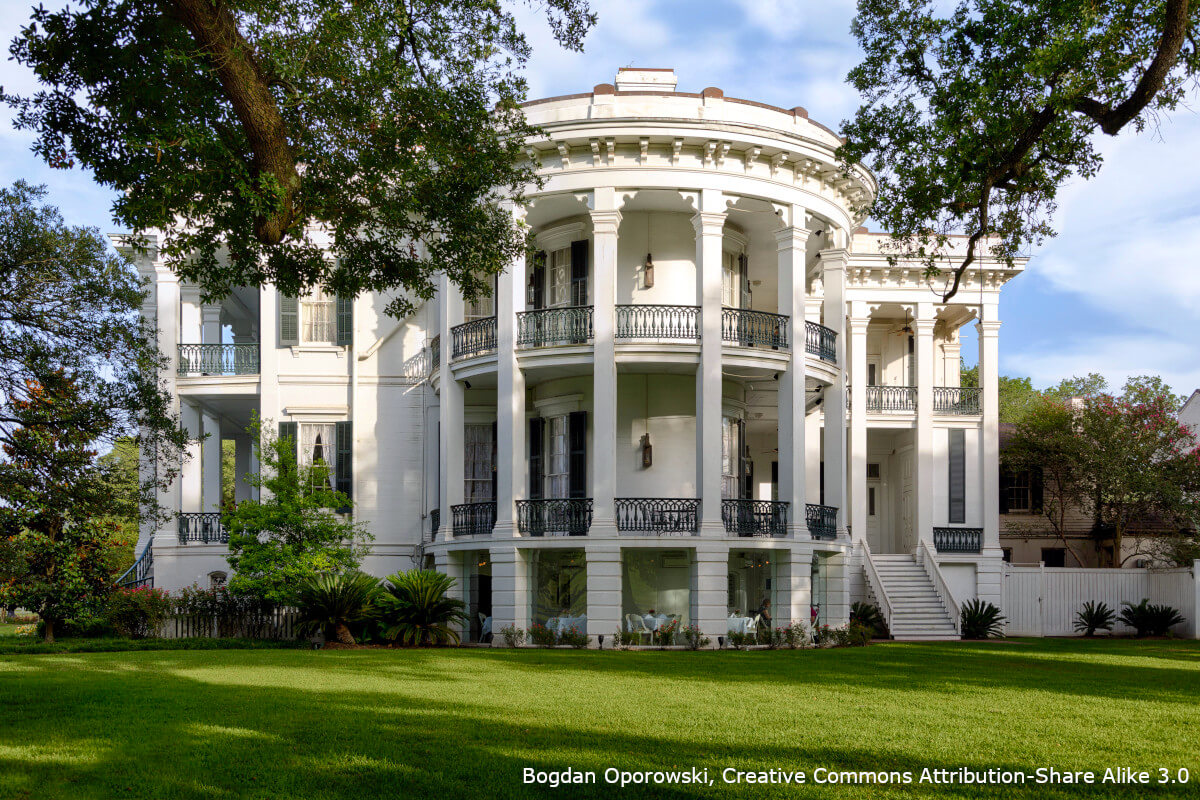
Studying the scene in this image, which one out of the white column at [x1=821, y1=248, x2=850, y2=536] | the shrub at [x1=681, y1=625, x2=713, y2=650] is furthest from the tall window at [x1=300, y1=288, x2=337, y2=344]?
the white column at [x1=821, y1=248, x2=850, y2=536]

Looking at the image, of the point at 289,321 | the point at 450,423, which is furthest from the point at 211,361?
the point at 450,423

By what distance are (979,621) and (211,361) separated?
2090cm

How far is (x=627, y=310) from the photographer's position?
2316cm

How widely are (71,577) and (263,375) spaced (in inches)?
284

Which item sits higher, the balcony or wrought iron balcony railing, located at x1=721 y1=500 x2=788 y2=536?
the balcony

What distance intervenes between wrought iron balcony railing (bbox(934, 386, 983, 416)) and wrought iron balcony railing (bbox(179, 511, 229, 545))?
20.2 meters

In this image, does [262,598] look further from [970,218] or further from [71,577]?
[970,218]

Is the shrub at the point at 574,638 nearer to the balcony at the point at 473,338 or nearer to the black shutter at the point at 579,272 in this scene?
the balcony at the point at 473,338

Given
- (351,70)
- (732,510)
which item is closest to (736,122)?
(732,510)

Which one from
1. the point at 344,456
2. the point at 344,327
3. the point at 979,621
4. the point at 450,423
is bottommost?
the point at 979,621

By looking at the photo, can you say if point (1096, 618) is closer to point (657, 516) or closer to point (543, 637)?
point (657, 516)

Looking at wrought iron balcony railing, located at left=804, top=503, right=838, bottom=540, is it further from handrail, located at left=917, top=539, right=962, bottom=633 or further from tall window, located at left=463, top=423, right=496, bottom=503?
tall window, located at left=463, top=423, right=496, bottom=503

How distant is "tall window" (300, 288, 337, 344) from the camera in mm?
28219

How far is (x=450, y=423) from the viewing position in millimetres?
24688
